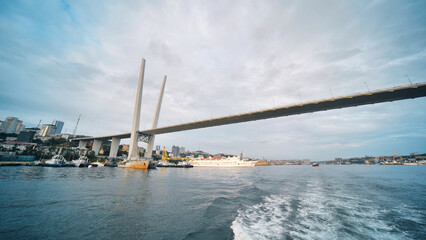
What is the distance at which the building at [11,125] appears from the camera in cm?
8729

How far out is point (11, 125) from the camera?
89.0 meters

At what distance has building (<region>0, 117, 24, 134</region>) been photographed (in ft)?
286

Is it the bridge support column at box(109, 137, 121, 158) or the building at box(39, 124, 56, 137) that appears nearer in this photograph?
the bridge support column at box(109, 137, 121, 158)

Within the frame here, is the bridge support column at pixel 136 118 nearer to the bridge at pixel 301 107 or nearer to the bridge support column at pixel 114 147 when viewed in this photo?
the bridge at pixel 301 107

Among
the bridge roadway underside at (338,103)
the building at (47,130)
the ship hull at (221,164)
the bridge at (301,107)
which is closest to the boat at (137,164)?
the bridge at (301,107)

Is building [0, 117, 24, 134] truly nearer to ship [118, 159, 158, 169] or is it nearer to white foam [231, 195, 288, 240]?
ship [118, 159, 158, 169]

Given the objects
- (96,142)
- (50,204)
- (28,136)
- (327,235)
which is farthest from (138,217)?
(28,136)

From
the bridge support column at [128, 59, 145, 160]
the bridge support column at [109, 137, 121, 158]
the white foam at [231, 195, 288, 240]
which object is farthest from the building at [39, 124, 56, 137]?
the white foam at [231, 195, 288, 240]

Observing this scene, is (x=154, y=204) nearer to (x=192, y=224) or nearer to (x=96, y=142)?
(x=192, y=224)

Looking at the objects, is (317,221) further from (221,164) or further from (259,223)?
(221,164)

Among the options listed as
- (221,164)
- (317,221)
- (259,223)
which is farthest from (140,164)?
(221,164)

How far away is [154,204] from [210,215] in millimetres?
2756

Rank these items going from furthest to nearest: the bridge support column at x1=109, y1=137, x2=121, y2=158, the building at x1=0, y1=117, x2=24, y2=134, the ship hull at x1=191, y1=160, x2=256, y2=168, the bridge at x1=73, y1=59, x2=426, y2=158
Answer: the building at x1=0, y1=117, x2=24, y2=134 < the ship hull at x1=191, y1=160, x2=256, y2=168 < the bridge support column at x1=109, y1=137, x2=121, y2=158 < the bridge at x1=73, y1=59, x2=426, y2=158

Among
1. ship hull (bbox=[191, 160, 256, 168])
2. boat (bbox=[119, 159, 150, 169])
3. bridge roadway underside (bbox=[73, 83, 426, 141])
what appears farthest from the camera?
ship hull (bbox=[191, 160, 256, 168])
